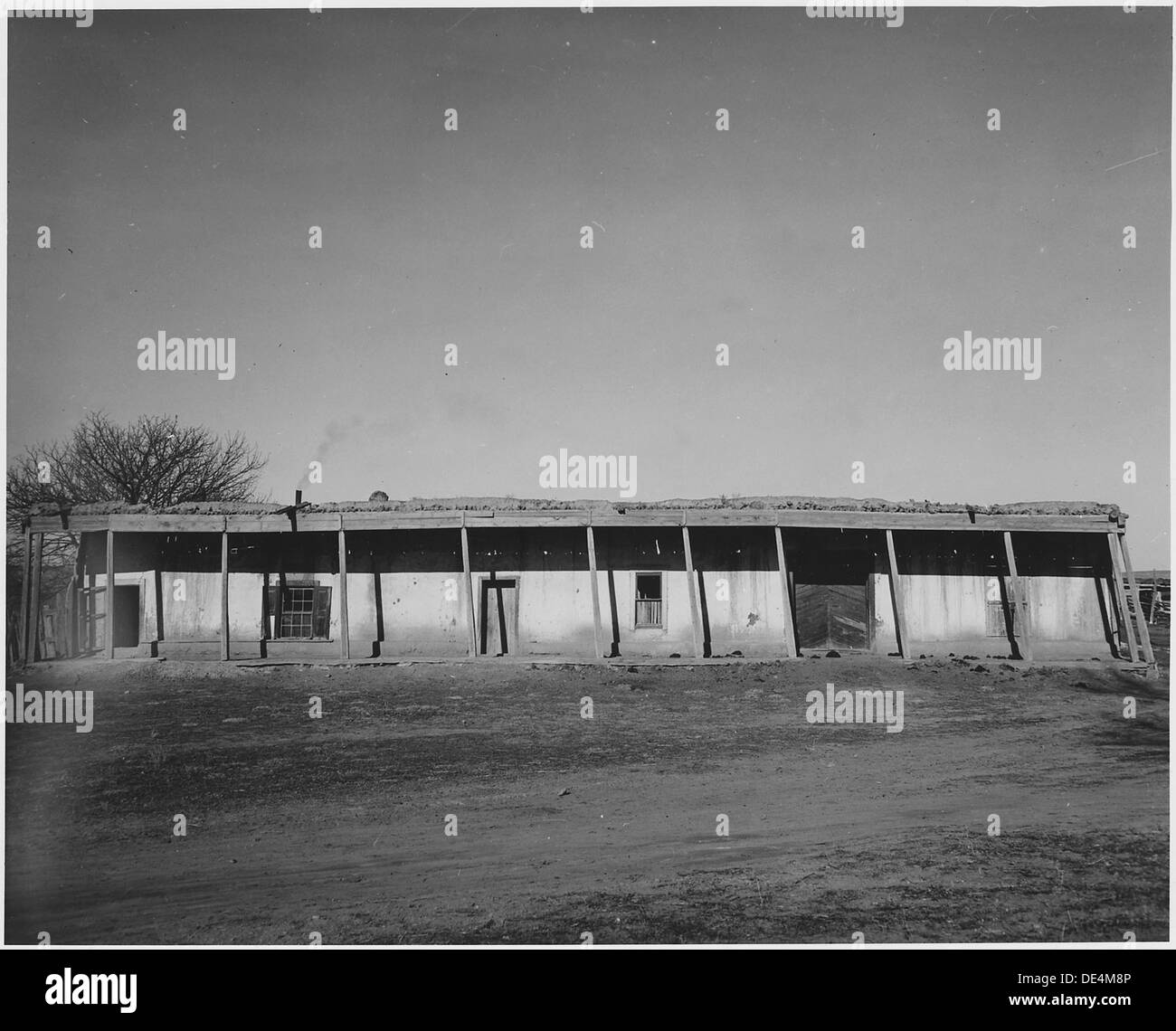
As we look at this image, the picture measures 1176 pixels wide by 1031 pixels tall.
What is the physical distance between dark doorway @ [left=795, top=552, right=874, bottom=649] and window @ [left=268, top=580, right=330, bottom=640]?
33.9 feet

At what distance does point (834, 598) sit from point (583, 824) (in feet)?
39.2

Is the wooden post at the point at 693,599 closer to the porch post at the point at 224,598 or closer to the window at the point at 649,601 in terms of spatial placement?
the window at the point at 649,601

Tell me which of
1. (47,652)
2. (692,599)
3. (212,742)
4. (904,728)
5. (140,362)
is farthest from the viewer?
(47,652)

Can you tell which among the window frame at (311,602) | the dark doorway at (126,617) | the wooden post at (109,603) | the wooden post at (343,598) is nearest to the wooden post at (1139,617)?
the wooden post at (343,598)

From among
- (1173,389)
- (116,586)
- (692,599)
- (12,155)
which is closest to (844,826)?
(1173,389)

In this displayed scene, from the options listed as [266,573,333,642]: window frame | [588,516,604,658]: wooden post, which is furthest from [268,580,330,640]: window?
[588,516,604,658]: wooden post

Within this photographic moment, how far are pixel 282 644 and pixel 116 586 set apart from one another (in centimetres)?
386

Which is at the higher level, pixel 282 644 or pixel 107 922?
pixel 282 644

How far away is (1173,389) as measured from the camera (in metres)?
9.03

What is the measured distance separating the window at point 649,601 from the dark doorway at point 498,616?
2.63 metres

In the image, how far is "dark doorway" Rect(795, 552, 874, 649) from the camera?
1864cm

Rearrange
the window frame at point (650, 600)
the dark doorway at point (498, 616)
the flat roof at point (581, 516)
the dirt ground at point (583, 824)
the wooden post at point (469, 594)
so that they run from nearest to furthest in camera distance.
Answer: the dirt ground at point (583, 824), the wooden post at point (469, 594), the flat roof at point (581, 516), the window frame at point (650, 600), the dark doorway at point (498, 616)

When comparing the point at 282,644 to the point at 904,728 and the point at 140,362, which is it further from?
the point at 904,728

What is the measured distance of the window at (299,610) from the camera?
18969mm
